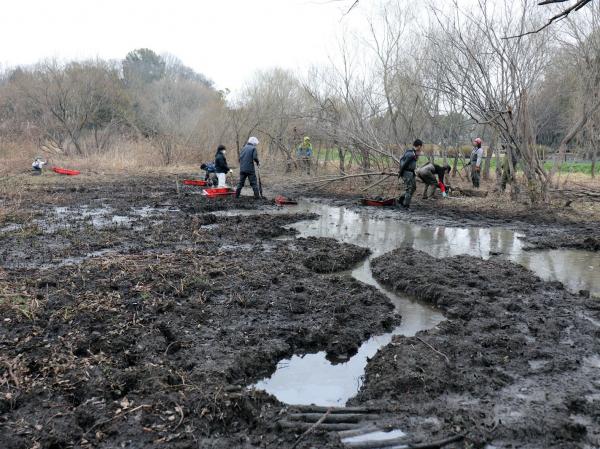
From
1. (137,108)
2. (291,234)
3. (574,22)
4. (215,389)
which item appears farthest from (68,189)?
(137,108)

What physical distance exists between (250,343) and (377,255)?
3.81m

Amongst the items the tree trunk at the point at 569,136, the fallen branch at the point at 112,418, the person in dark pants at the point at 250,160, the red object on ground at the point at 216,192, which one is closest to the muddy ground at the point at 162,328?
the fallen branch at the point at 112,418

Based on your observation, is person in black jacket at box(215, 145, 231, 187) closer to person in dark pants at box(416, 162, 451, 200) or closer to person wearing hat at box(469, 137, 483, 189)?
person in dark pants at box(416, 162, 451, 200)

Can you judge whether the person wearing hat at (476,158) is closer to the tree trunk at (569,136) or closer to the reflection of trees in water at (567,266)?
the tree trunk at (569,136)

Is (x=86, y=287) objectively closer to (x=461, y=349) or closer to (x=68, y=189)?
(x=461, y=349)

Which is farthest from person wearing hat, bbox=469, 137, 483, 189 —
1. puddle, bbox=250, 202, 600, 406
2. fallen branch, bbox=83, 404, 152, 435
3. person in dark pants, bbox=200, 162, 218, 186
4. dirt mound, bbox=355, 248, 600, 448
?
fallen branch, bbox=83, 404, 152, 435

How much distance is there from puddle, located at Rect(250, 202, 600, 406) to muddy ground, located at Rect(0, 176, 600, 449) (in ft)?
0.51

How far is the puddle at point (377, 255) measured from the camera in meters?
3.89

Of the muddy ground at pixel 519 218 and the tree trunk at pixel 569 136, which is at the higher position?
the tree trunk at pixel 569 136

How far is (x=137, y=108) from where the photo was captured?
37750 mm

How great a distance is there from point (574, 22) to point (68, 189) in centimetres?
1568

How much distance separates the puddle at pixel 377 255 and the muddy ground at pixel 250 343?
156 millimetres

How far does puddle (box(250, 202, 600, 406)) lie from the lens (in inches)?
153

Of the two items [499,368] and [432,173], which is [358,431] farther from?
[432,173]
